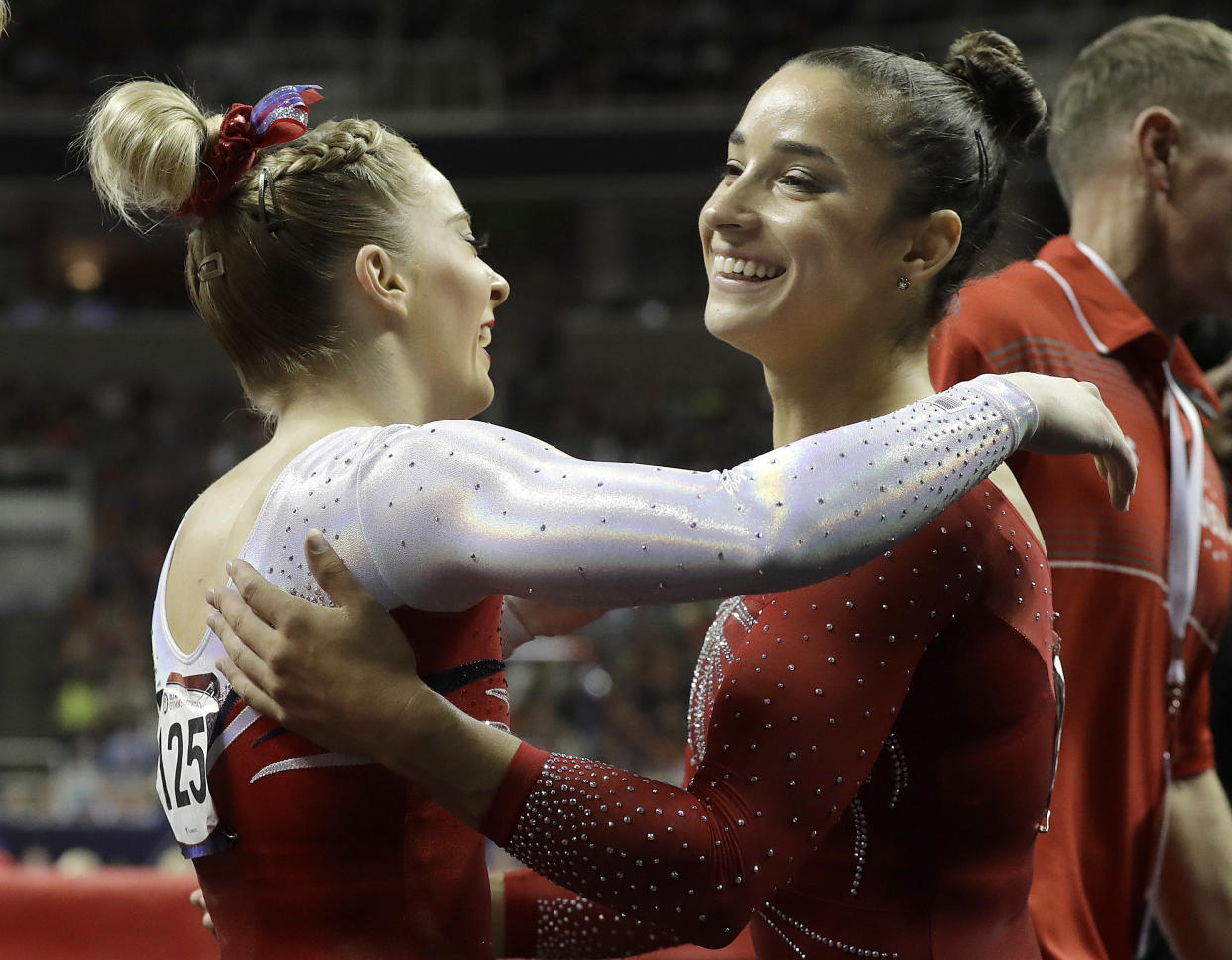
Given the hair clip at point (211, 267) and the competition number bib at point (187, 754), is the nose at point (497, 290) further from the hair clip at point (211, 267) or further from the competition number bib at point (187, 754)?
the competition number bib at point (187, 754)

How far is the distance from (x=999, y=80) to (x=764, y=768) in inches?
34.2

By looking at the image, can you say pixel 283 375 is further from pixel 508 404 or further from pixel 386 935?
pixel 508 404

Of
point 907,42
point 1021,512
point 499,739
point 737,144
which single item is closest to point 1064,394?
point 1021,512

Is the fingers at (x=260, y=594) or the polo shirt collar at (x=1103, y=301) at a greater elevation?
the polo shirt collar at (x=1103, y=301)

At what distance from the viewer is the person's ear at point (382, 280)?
145 centimetres

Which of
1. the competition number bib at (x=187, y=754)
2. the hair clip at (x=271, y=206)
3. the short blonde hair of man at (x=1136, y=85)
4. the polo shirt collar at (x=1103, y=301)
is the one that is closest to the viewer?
the competition number bib at (x=187, y=754)

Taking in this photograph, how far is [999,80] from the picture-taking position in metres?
1.57

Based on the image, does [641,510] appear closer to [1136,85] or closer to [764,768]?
[764,768]

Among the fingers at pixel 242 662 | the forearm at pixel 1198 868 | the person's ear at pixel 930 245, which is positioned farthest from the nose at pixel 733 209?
the forearm at pixel 1198 868

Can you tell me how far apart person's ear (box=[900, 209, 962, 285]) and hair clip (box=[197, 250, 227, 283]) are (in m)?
0.76

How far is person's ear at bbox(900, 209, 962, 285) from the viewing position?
148 centimetres

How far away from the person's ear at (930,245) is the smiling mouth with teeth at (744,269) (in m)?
0.15

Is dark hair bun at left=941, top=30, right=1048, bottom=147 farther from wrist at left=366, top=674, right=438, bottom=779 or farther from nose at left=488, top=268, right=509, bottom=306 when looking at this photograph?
wrist at left=366, top=674, right=438, bottom=779

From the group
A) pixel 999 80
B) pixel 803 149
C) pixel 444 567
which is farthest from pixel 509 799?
pixel 999 80
